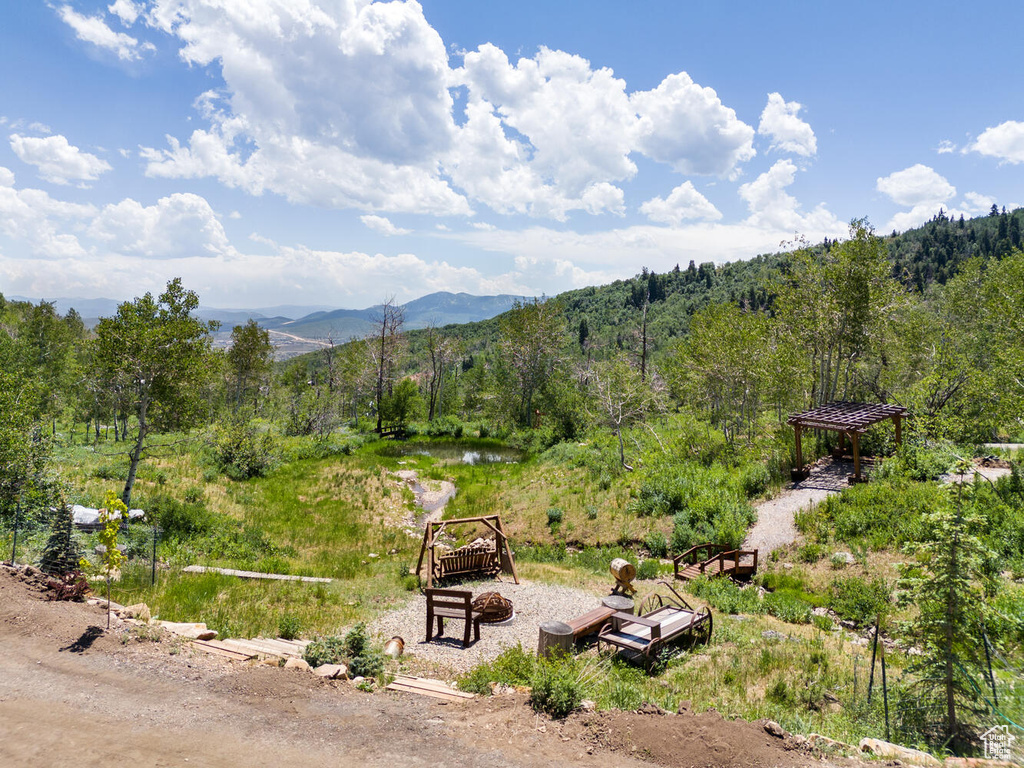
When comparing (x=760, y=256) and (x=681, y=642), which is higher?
(x=760, y=256)

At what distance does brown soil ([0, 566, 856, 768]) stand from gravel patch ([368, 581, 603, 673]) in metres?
2.56

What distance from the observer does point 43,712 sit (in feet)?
20.7

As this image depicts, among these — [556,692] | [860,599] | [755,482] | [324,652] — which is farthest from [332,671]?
[755,482]

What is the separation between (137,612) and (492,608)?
7.09m

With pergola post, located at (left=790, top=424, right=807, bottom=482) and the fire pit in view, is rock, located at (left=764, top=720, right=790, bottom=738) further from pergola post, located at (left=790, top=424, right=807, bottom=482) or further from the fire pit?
pergola post, located at (left=790, top=424, right=807, bottom=482)

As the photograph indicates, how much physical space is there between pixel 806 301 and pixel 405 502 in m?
23.8

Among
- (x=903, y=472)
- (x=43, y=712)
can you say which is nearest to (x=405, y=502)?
(x=43, y=712)

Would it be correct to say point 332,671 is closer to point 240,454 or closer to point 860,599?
point 860,599

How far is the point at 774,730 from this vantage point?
5.96m

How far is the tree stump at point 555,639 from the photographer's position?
9180 mm

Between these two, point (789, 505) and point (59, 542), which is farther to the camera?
point (789, 505)

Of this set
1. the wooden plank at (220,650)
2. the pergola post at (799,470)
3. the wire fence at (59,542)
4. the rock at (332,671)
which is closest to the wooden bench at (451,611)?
the rock at (332,671)

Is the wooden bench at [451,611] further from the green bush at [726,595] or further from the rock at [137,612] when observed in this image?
the green bush at [726,595]

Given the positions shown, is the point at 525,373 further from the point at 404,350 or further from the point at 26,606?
the point at 26,606
